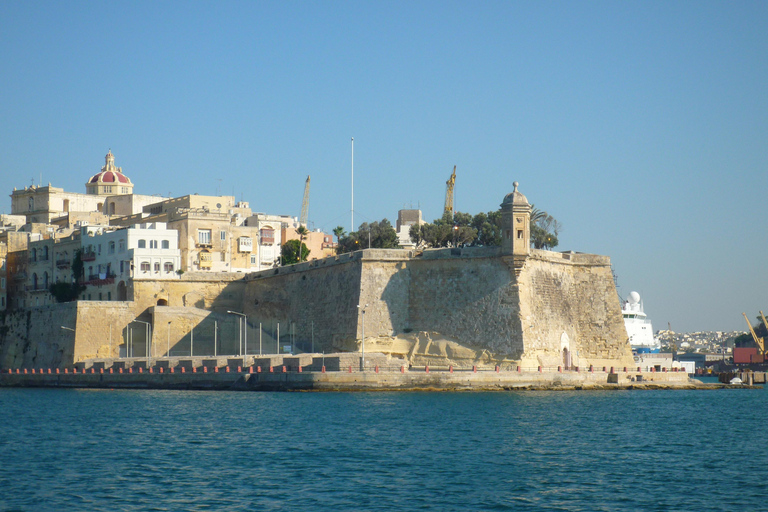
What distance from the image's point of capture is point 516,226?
46250 millimetres

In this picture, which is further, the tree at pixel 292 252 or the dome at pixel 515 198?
the tree at pixel 292 252

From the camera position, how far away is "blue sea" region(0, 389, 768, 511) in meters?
21.8

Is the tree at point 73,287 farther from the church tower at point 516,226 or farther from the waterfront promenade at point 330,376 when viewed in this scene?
the church tower at point 516,226

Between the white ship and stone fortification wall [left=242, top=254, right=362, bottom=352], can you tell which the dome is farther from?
the white ship

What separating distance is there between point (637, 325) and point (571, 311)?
4303 cm

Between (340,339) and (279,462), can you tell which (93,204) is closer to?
(340,339)

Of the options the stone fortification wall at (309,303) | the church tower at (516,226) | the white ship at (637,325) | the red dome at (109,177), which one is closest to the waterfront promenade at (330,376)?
the stone fortification wall at (309,303)

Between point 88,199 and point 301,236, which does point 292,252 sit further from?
point 88,199

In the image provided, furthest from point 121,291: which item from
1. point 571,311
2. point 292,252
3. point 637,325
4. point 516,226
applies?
point 637,325

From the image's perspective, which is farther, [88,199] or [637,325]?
[637,325]

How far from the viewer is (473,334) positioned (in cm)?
4691

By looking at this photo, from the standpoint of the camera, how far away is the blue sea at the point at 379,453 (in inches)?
856

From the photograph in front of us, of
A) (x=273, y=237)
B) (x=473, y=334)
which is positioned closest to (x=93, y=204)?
(x=273, y=237)

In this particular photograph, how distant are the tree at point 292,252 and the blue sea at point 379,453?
89.2 feet
